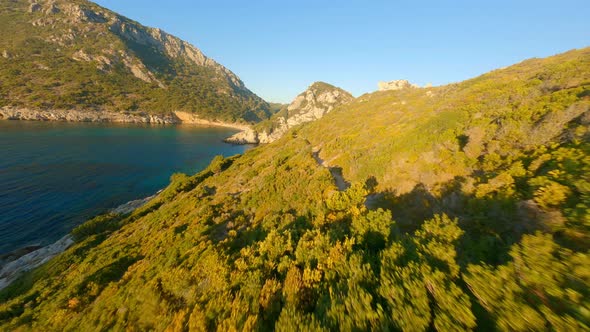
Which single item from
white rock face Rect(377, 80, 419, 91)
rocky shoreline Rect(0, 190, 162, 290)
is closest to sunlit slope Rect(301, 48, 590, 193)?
rocky shoreline Rect(0, 190, 162, 290)

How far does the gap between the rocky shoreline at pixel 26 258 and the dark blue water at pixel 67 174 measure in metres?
2.61

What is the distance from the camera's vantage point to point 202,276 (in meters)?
14.2

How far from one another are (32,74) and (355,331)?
811 ft

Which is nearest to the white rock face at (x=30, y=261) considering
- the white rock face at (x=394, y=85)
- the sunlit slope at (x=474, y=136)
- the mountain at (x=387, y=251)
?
the mountain at (x=387, y=251)

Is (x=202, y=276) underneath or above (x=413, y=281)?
underneath

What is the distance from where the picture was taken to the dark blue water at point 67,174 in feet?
129

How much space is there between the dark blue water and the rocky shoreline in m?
2.61

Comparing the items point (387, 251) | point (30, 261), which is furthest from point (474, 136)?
point (30, 261)

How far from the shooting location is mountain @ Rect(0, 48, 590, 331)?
793 centimetres

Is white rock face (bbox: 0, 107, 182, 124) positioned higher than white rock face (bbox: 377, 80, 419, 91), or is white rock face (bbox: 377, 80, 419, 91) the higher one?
white rock face (bbox: 377, 80, 419, 91)

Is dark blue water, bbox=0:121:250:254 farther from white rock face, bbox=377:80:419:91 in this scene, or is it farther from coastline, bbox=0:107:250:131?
Answer: white rock face, bbox=377:80:419:91

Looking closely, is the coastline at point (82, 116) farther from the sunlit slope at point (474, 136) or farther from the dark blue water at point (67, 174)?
the sunlit slope at point (474, 136)

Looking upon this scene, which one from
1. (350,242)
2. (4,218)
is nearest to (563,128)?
(350,242)

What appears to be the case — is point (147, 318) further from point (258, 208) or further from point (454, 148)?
point (454, 148)
